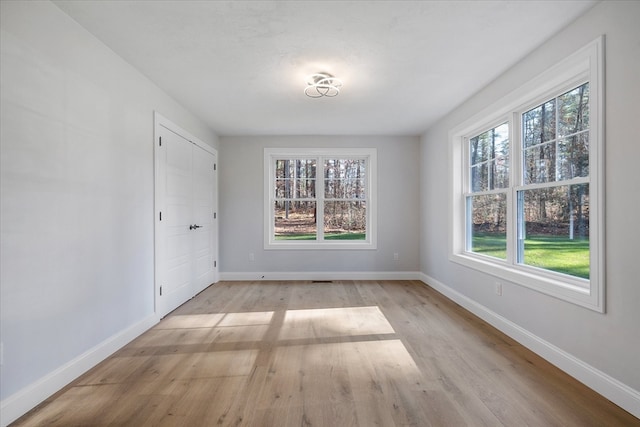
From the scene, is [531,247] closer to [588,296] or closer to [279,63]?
[588,296]

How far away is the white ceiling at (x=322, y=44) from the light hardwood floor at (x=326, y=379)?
95.5 inches

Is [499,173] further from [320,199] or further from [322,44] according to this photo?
[320,199]

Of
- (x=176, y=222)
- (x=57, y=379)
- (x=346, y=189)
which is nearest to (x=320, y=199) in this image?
(x=346, y=189)

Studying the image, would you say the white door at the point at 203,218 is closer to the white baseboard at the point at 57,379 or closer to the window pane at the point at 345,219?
the white baseboard at the point at 57,379

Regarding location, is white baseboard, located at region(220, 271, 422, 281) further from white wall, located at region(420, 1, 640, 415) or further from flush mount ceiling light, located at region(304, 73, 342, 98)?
flush mount ceiling light, located at region(304, 73, 342, 98)

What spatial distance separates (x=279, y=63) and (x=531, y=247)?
2760 millimetres

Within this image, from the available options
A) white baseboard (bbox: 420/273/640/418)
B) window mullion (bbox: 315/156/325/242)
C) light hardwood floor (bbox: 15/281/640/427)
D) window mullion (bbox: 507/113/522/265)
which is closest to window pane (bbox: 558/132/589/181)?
window mullion (bbox: 507/113/522/265)

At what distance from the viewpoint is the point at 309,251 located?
16.3ft

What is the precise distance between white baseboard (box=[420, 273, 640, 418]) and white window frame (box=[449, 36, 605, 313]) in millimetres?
393

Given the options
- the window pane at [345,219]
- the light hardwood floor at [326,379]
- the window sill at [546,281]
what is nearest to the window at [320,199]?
the window pane at [345,219]

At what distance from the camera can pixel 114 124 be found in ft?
7.90

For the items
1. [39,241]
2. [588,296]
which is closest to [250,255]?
[39,241]

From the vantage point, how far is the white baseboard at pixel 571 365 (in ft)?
5.42

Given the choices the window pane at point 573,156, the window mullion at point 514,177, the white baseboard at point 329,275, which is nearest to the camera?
the window pane at point 573,156
